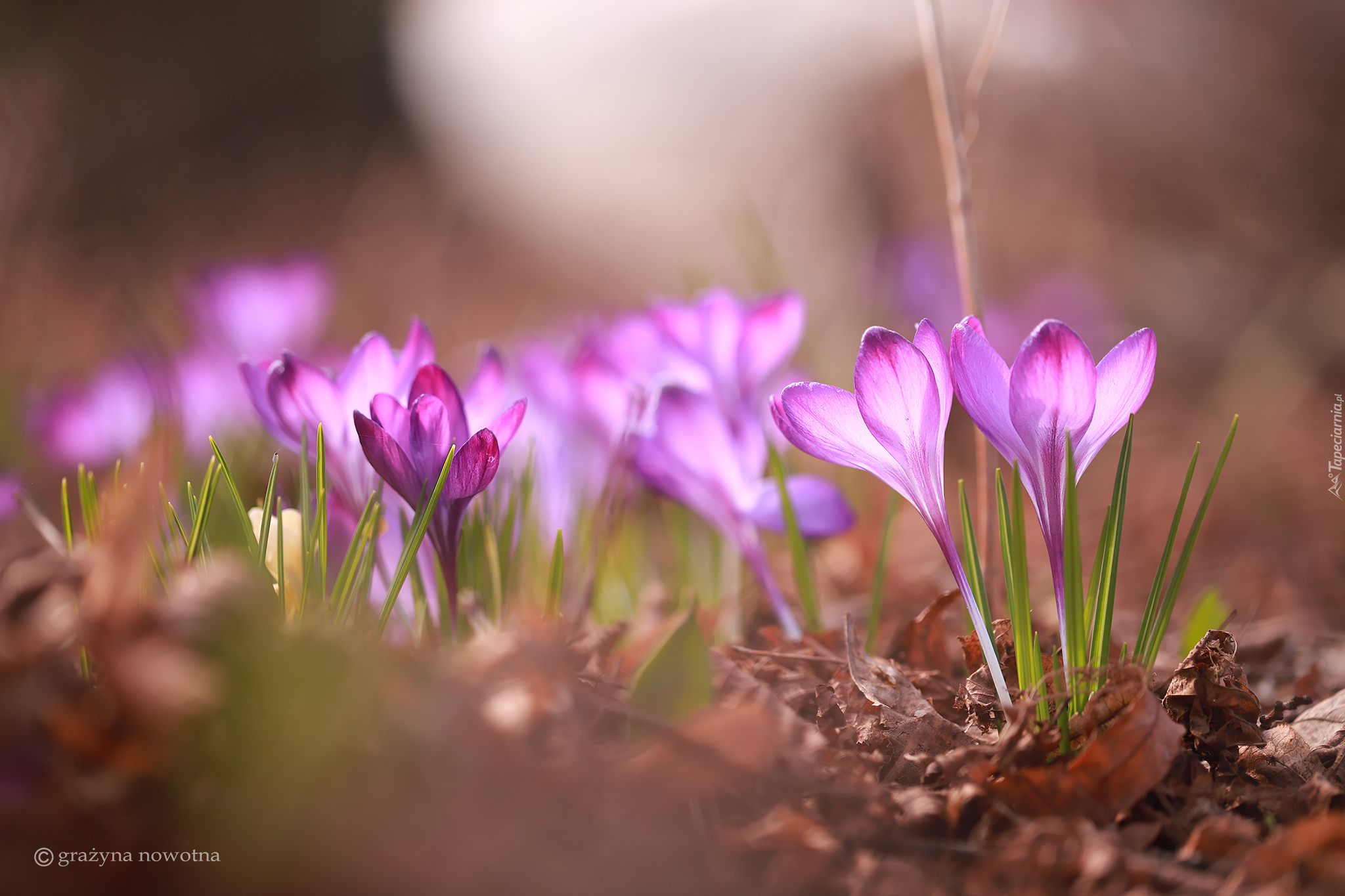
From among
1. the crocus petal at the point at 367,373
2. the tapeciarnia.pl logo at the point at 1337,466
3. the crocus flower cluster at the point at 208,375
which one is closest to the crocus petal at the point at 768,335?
the crocus petal at the point at 367,373

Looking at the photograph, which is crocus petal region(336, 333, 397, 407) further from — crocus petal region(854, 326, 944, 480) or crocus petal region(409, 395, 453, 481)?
crocus petal region(854, 326, 944, 480)

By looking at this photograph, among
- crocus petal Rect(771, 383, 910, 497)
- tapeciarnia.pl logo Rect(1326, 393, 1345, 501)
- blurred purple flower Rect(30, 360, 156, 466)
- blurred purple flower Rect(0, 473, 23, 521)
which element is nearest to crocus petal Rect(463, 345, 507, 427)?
crocus petal Rect(771, 383, 910, 497)

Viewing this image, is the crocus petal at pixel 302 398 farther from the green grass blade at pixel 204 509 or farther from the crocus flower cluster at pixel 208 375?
the crocus flower cluster at pixel 208 375

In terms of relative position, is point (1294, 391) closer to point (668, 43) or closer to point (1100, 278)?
point (1100, 278)

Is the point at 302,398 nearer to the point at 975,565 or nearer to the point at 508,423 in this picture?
the point at 508,423

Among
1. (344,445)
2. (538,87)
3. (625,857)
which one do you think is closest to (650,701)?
(625,857)

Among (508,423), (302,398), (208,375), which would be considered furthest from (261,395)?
(208,375)
